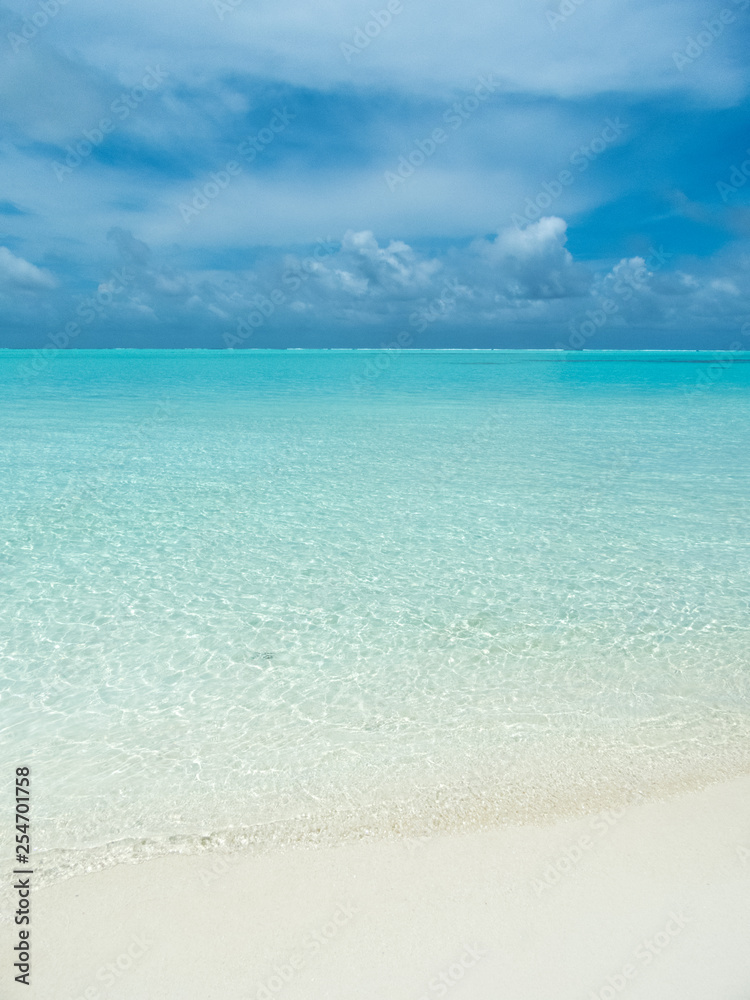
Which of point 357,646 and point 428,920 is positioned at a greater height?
point 357,646

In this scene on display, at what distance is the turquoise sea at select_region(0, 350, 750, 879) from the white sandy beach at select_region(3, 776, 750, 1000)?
0.26 meters

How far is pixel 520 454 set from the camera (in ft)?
52.4

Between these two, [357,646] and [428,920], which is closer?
[428,920]

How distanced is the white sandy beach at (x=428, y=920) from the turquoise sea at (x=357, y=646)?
262mm

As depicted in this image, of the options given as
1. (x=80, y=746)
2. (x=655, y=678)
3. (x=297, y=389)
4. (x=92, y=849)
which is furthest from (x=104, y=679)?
(x=297, y=389)

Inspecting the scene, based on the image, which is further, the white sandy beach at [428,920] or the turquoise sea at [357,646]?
the turquoise sea at [357,646]

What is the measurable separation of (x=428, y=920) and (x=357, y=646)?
3.16 metres

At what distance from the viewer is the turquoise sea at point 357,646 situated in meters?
4.39

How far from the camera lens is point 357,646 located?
6426 mm

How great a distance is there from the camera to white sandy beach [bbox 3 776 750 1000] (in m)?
3.07

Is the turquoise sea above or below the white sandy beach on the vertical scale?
above

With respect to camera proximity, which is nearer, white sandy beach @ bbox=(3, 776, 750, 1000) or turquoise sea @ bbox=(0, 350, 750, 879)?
white sandy beach @ bbox=(3, 776, 750, 1000)

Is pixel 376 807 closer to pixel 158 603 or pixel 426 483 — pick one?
pixel 158 603

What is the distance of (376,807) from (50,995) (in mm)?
2014
